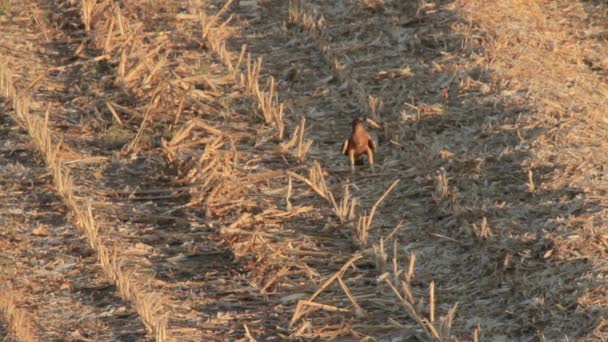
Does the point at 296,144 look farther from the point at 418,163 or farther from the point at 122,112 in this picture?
the point at 122,112

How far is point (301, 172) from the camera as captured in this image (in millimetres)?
7598

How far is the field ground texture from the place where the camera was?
6039mm

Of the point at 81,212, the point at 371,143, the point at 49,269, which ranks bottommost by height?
the point at 49,269

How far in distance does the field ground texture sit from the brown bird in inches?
7.4

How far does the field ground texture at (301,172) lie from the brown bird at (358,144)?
0.62 ft

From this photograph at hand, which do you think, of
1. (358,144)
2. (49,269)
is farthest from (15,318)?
(358,144)

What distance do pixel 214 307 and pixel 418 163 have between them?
2.11 metres

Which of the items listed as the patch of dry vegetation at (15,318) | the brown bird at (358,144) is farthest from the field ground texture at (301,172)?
the brown bird at (358,144)

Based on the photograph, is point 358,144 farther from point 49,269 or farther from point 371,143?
point 49,269

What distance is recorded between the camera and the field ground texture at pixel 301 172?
6.04 meters

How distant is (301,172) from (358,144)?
1.63 feet

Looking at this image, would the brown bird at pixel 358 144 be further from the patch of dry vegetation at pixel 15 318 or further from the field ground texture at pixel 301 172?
Answer: the patch of dry vegetation at pixel 15 318

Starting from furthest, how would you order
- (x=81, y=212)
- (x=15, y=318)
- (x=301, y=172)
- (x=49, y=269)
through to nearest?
(x=301, y=172) → (x=81, y=212) → (x=49, y=269) → (x=15, y=318)

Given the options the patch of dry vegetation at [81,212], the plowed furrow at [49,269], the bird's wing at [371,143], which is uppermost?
the bird's wing at [371,143]
